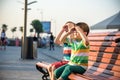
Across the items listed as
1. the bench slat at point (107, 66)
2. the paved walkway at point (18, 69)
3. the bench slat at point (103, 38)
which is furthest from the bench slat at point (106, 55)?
the paved walkway at point (18, 69)

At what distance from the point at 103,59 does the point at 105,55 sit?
0.12 m

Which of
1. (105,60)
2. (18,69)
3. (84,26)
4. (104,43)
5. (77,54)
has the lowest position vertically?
(18,69)

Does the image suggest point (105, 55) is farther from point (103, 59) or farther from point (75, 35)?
point (75, 35)

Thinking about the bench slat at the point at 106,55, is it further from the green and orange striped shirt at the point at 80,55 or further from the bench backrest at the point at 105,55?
the green and orange striped shirt at the point at 80,55

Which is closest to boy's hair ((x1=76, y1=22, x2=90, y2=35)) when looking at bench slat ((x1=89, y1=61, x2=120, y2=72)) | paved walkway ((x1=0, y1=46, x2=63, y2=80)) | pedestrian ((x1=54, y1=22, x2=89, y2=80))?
pedestrian ((x1=54, y1=22, x2=89, y2=80))

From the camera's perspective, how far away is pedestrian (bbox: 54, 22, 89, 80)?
6.71 m

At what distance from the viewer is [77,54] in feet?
22.6

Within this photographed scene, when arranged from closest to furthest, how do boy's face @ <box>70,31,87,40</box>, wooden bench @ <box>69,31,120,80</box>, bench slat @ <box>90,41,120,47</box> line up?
wooden bench @ <box>69,31,120,80</box>, bench slat @ <box>90,41,120,47</box>, boy's face @ <box>70,31,87,40</box>

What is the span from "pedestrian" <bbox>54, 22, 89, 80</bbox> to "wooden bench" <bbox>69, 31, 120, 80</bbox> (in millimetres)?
122

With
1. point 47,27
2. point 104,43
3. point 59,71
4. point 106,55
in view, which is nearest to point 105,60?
point 106,55

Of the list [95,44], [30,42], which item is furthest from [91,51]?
[30,42]

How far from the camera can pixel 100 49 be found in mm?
7539

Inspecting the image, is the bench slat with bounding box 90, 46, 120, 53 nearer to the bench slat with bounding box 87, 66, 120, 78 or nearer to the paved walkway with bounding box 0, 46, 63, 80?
the bench slat with bounding box 87, 66, 120, 78

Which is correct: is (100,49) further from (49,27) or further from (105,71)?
(49,27)
